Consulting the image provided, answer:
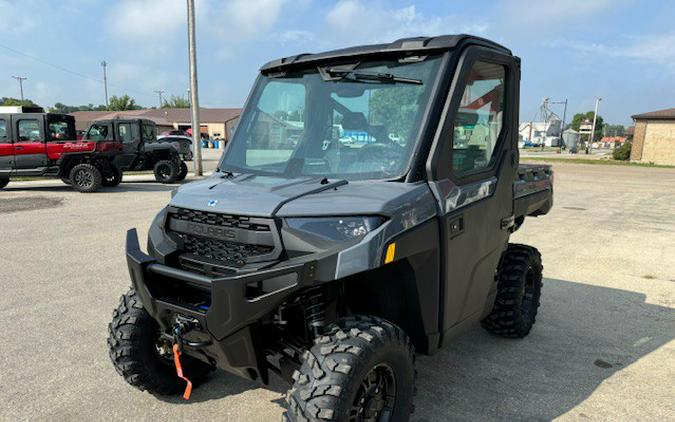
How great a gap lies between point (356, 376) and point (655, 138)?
45.3 metres

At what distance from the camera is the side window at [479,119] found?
9.65 feet

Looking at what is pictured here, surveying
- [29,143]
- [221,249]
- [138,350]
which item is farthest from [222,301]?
[29,143]

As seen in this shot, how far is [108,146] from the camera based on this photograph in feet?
48.8

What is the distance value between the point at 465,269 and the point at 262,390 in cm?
162

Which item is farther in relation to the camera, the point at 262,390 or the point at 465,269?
the point at 262,390

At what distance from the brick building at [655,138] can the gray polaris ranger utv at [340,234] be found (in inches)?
1689

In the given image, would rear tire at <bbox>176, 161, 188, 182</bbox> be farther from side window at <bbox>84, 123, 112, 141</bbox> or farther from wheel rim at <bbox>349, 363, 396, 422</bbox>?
wheel rim at <bbox>349, 363, 396, 422</bbox>

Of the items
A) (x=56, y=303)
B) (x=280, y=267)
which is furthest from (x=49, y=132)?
(x=280, y=267)

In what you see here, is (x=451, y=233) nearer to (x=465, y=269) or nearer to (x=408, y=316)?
(x=465, y=269)

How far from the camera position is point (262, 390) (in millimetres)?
3375

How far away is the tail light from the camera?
14.5 meters

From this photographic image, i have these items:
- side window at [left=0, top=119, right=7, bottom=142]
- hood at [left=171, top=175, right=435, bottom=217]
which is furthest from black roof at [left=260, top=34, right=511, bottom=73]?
side window at [left=0, top=119, right=7, bottom=142]

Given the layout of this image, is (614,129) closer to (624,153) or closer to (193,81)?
(624,153)

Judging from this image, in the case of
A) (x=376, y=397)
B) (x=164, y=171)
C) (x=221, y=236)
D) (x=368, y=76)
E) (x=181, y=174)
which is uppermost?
(x=368, y=76)
